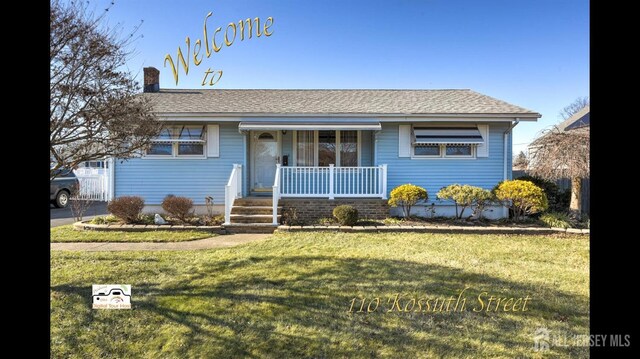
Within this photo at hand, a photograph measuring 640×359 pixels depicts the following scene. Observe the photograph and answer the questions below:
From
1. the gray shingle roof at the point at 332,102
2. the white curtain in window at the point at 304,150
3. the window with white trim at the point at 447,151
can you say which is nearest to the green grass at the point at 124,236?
the gray shingle roof at the point at 332,102

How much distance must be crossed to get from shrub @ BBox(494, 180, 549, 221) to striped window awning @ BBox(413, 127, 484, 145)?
1.61 m

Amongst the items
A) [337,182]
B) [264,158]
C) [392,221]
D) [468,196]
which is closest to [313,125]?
[337,182]

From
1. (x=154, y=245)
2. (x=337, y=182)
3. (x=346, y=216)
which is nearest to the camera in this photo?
(x=154, y=245)

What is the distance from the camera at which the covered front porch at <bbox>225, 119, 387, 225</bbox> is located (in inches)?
326

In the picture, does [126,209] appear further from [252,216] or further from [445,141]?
[445,141]

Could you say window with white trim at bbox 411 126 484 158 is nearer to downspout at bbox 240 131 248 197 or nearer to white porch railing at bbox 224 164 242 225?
downspout at bbox 240 131 248 197

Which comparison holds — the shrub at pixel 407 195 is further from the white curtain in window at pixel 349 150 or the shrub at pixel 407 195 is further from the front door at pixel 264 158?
the front door at pixel 264 158

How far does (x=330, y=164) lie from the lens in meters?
8.35

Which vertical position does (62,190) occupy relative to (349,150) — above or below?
below

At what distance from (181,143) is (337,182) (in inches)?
204

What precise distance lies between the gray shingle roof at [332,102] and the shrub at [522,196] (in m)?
2.32

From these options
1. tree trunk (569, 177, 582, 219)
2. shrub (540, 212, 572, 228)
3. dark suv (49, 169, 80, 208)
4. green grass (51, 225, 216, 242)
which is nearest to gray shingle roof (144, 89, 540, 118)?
tree trunk (569, 177, 582, 219)
